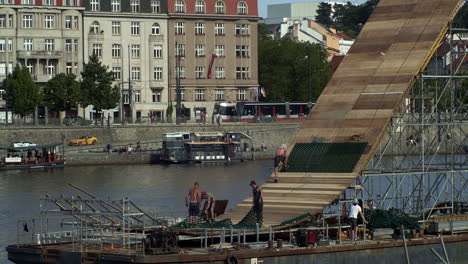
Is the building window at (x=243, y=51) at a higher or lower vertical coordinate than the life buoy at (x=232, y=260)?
higher

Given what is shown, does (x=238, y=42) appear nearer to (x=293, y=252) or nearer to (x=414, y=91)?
(x=414, y=91)

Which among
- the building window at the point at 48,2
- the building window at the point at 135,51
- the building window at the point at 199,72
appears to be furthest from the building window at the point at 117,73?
the building window at the point at 48,2

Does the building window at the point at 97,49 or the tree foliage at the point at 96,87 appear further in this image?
the building window at the point at 97,49

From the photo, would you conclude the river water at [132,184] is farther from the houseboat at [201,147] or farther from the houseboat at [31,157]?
the houseboat at [201,147]

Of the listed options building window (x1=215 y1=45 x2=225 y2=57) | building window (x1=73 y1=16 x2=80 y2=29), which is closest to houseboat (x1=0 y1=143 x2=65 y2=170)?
building window (x1=73 y1=16 x2=80 y2=29)

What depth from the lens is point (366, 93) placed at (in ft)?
151

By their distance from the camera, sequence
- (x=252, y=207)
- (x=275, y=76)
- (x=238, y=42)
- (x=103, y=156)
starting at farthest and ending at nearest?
(x=275, y=76) → (x=238, y=42) → (x=103, y=156) → (x=252, y=207)

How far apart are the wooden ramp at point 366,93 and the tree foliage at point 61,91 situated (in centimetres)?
8432

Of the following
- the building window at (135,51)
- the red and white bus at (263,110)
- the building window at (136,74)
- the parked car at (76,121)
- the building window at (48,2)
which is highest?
the building window at (48,2)

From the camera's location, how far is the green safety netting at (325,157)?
43.4 metres

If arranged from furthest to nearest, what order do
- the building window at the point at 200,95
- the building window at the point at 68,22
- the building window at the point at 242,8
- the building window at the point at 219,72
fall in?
the building window at the point at 200,95 < the building window at the point at 242,8 < the building window at the point at 219,72 < the building window at the point at 68,22

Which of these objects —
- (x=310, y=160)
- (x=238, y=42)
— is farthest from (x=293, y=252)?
(x=238, y=42)

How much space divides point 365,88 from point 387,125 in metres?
2.74

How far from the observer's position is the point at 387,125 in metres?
44.0
